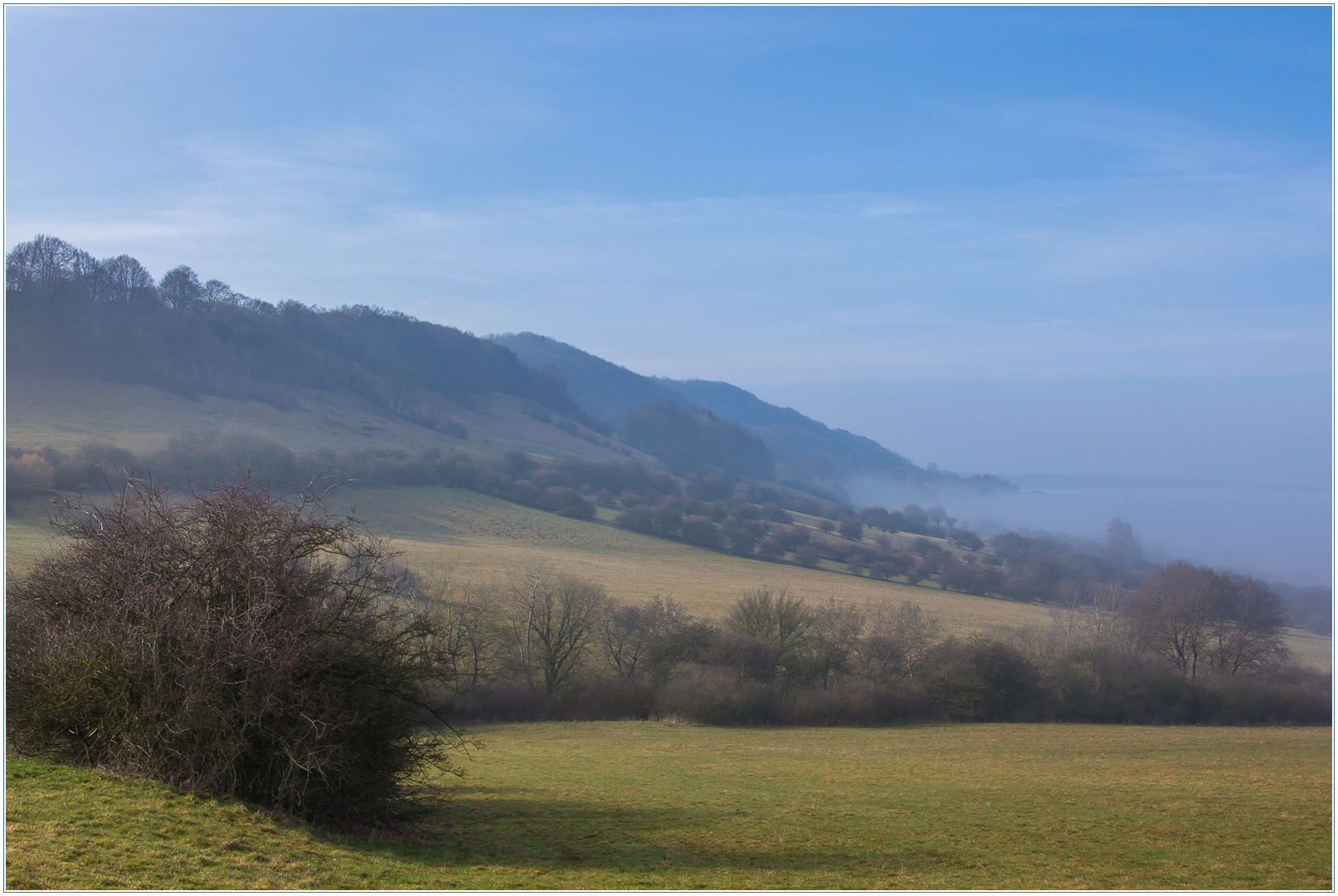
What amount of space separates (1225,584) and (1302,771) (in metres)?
35.0

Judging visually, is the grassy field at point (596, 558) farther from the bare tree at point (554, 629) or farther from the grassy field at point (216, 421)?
the grassy field at point (216, 421)

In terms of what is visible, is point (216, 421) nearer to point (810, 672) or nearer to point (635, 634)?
point (635, 634)

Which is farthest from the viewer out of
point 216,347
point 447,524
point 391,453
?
point 216,347

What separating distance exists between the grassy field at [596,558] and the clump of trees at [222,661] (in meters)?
49.4

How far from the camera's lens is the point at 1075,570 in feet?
359

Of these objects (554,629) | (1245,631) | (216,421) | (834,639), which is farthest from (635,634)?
(216,421)

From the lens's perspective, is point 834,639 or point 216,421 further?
point 216,421

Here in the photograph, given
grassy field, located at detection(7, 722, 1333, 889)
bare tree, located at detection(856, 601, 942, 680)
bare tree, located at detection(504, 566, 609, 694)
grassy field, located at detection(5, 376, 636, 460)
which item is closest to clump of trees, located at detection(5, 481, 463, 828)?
grassy field, located at detection(7, 722, 1333, 889)

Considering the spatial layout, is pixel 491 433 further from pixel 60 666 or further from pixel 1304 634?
pixel 60 666

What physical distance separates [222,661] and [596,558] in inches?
3030

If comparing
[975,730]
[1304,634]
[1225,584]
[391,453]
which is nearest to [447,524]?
[391,453]

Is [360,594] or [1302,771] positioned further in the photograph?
[1302,771]

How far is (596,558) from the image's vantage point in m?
88.8

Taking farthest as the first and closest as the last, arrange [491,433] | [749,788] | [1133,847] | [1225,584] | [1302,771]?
[491,433], [1225,584], [1302,771], [749,788], [1133,847]
